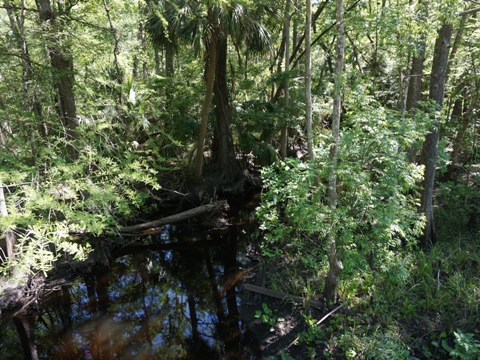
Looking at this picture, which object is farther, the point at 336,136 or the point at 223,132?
the point at 223,132

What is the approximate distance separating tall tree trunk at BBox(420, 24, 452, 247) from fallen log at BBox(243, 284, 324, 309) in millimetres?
2720

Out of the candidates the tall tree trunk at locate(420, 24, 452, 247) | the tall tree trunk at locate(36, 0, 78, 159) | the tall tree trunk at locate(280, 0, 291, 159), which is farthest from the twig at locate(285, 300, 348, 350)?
the tall tree trunk at locate(36, 0, 78, 159)

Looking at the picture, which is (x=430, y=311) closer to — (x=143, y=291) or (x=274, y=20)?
(x=143, y=291)

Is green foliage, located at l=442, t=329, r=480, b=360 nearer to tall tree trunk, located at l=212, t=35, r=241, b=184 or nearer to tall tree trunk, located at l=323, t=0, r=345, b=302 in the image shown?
tall tree trunk, located at l=323, t=0, r=345, b=302

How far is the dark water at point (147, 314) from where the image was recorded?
4742mm

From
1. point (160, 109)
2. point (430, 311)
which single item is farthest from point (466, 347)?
point (160, 109)

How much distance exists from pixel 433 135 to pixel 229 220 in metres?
5.71

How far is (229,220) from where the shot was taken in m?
9.27

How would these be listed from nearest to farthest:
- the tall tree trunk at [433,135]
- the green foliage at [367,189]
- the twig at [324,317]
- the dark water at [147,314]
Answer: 1. the green foliage at [367,189]
2. the twig at [324,317]
3. the dark water at [147,314]
4. the tall tree trunk at [433,135]

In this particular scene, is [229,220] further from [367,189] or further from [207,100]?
[367,189]

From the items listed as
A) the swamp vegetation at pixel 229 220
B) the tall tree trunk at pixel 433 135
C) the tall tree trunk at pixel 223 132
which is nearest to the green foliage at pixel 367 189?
the swamp vegetation at pixel 229 220

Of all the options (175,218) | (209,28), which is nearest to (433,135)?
(209,28)

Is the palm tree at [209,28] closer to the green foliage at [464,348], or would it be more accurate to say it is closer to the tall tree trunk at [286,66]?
the tall tree trunk at [286,66]

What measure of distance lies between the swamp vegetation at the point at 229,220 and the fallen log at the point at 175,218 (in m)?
0.06
